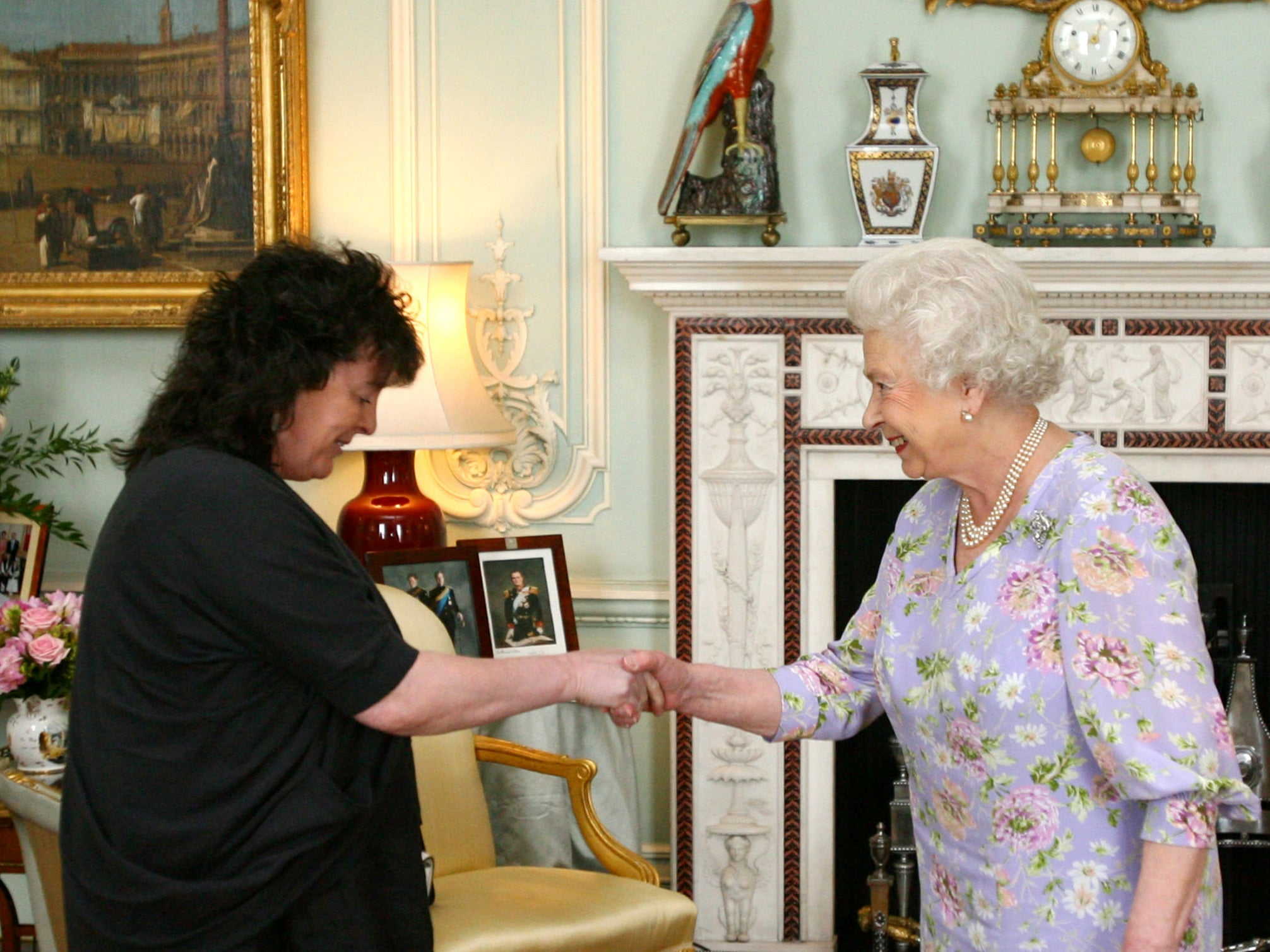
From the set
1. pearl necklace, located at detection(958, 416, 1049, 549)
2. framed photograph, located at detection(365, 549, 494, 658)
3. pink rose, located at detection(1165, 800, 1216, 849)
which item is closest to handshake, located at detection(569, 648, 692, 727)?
pearl necklace, located at detection(958, 416, 1049, 549)

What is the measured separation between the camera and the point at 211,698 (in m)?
1.53

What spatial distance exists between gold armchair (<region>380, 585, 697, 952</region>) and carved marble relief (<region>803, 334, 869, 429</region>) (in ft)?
3.48

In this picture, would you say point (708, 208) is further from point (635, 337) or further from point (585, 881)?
point (585, 881)

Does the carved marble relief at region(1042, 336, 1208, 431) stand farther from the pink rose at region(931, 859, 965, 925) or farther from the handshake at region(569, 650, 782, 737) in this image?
the pink rose at region(931, 859, 965, 925)

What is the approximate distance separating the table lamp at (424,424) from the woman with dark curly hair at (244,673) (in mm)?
1392

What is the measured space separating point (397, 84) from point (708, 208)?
887 millimetres

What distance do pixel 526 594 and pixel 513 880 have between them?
0.74 meters

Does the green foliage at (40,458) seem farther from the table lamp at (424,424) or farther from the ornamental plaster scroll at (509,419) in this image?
the ornamental plaster scroll at (509,419)

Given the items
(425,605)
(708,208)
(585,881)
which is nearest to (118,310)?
(425,605)

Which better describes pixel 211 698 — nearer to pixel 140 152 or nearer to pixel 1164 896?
pixel 1164 896

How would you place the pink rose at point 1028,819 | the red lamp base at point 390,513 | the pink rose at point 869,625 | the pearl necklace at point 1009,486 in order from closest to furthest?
the pink rose at point 1028,819
the pearl necklace at point 1009,486
the pink rose at point 869,625
the red lamp base at point 390,513

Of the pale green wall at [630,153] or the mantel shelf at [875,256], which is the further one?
the pale green wall at [630,153]

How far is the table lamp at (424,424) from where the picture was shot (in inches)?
121

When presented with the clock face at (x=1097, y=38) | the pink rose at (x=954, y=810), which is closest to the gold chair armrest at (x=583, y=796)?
the pink rose at (x=954, y=810)
